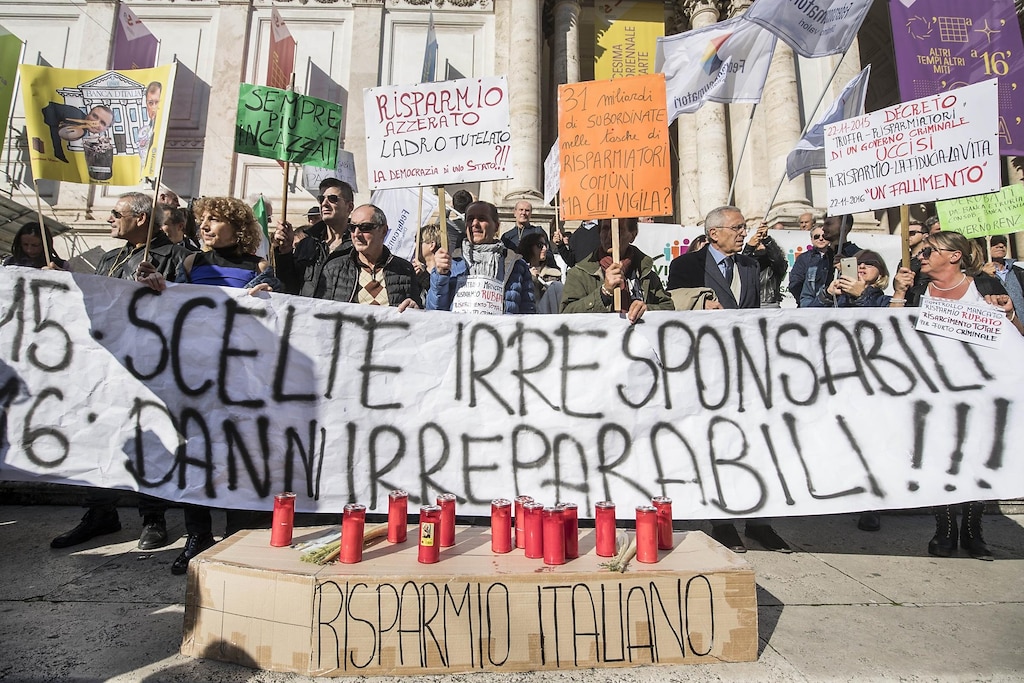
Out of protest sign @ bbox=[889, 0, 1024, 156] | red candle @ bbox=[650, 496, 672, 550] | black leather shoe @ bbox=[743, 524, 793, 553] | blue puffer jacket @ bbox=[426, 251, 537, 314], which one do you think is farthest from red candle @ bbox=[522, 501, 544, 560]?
protest sign @ bbox=[889, 0, 1024, 156]

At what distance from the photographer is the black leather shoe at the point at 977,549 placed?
4.06m

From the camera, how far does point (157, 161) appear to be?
3617mm

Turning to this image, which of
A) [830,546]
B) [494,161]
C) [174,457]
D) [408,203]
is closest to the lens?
[174,457]

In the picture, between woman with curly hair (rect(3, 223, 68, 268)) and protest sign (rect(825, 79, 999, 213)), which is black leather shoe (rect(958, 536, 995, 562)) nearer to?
protest sign (rect(825, 79, 999, 213))

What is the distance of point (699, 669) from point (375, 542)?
4.71 ft

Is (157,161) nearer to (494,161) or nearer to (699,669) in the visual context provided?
(494,161)

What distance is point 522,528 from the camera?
2768 mm

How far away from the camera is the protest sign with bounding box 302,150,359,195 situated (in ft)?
35.2

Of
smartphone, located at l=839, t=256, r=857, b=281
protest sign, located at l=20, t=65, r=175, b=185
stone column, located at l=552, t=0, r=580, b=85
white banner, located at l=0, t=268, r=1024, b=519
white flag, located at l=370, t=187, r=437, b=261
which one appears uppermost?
stone column, located at l=552, t=0, r=580, b=85

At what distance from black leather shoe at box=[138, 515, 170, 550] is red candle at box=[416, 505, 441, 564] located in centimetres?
234

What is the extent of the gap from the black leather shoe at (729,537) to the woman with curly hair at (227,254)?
3210 millimetres

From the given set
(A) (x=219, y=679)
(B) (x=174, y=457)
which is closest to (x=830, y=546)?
(A) (x=219, y=679)

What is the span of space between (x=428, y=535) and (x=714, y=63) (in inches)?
268

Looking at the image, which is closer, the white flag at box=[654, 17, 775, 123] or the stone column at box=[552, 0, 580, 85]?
the white flag at box=[654, 17, 775, 123]
